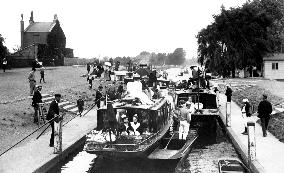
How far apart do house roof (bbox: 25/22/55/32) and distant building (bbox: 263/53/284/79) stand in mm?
38403

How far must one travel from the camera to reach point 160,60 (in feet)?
651

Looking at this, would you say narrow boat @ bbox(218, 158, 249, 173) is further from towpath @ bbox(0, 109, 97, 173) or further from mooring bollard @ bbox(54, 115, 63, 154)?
mooring bollard @ bbox(54, 115, 63, 154)

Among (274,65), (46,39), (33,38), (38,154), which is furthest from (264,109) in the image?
(33,38)

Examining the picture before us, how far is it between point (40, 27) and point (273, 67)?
42289 millimetres

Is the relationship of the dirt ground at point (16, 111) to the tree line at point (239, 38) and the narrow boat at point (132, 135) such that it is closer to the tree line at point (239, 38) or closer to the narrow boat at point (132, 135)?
the narrow boat at point (132, 135)

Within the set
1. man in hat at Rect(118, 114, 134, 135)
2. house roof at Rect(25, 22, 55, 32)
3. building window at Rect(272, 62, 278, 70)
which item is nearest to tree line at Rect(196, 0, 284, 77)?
building window at Rect(272, 62, 278, 70)

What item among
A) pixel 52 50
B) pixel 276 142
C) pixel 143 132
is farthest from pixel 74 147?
pixel 52 50

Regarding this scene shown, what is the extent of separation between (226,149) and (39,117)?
937 cm

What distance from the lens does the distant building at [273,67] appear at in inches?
2132

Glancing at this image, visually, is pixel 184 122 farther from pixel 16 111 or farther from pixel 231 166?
pixel 16 111

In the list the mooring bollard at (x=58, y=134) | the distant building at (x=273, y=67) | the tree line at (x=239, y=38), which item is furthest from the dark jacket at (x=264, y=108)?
the tree line at (x=239, y=38)

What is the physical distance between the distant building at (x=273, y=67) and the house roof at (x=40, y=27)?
126ft

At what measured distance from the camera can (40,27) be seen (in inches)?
2886

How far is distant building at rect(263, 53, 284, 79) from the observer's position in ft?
178
